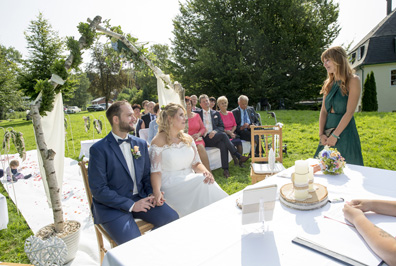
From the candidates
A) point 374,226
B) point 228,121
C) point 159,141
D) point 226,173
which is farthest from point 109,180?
point 228,121

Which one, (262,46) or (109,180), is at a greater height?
(262,46)

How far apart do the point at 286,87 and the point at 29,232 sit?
1790cm

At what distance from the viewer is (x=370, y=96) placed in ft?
56.1

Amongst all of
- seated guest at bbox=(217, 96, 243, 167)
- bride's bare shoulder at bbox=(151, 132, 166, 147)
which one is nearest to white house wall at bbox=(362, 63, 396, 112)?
seated guest at bbox=(217, 96, 243, 167)

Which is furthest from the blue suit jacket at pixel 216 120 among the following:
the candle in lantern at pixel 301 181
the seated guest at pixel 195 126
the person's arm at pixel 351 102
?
the candle in lantern at pixel 301 181

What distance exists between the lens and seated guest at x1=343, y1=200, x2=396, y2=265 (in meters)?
1.16

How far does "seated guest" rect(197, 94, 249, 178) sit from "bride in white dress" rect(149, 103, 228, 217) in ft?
8.42

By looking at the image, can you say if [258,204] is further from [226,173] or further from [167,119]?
[226,173]

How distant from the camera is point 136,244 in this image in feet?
4.66

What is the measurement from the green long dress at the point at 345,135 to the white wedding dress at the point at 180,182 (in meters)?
1.52

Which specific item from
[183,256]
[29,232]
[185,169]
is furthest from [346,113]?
[29,232]

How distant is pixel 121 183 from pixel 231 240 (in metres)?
1.56

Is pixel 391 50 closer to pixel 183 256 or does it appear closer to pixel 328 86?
pixel 328 86

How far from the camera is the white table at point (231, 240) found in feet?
4.16
